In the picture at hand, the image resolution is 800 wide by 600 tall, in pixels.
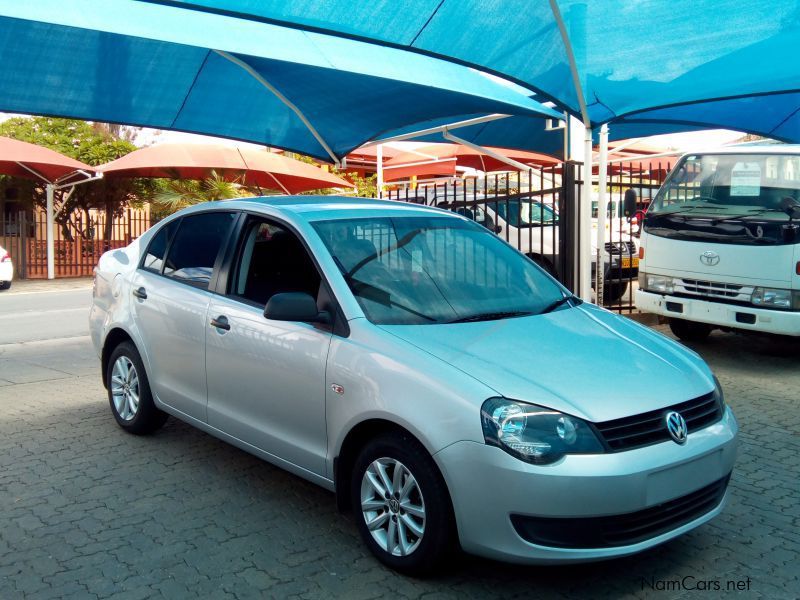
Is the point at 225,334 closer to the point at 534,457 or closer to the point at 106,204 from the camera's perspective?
the point at 534,457

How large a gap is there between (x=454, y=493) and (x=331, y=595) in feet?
2.42

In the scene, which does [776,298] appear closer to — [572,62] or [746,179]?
[746,179]

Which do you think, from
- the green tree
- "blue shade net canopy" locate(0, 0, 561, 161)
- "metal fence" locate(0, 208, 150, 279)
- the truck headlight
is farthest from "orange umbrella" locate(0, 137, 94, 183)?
the truck headlight

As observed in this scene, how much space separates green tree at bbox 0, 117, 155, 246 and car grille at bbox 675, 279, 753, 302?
19.6 meters

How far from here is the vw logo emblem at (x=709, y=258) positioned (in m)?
8.20

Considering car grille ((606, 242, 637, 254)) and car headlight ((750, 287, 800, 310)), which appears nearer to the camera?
car headlight ((750, 287, 800, 310))

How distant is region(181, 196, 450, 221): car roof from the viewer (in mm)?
4582

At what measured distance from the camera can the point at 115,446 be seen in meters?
5.59

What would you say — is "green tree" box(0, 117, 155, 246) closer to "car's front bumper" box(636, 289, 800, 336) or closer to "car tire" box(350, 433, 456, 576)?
"car's front bumper" box(636, 289, 800, 336)

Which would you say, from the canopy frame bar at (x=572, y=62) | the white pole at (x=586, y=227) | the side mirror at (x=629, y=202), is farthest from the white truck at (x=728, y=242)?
the canopy frame bar at (x=572, y=62)

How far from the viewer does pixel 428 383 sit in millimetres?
3395

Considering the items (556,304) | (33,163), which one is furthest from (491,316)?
(33,163)

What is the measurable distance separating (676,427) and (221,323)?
2573mm

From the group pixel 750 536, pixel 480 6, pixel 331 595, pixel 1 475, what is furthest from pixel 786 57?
pixel 1 475
